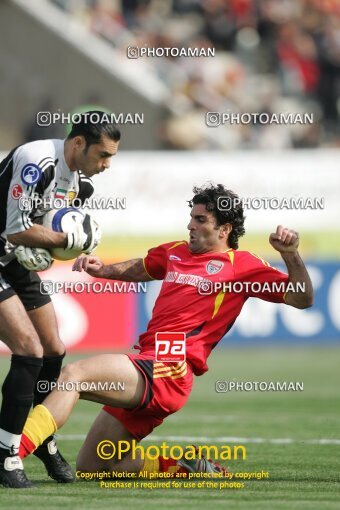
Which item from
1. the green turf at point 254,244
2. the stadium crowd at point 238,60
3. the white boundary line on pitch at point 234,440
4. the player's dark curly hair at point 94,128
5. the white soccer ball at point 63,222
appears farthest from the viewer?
the stadium crowd at point 238,60

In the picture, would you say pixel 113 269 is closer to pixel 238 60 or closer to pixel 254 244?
pixel 254 244

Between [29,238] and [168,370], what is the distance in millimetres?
1191

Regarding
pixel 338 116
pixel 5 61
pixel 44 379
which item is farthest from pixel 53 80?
Result: pixel 44 379

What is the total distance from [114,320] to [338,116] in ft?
22.9

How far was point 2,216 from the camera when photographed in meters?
7.24

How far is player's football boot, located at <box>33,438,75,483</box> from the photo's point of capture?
7375 millimetres

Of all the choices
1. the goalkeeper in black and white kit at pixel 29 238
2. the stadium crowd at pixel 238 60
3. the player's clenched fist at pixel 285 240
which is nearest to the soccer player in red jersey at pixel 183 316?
the player's clenched fist at pixel 285 240

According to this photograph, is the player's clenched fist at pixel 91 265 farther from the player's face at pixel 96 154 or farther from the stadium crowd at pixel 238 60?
the stadium crowd at pixel 238 60

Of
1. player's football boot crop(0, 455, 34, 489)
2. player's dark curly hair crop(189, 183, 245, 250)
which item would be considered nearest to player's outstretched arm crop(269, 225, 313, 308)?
player's dark curly hair crop(189, 183, 245, 250)

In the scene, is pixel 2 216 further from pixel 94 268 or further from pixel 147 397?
pixel 147 397

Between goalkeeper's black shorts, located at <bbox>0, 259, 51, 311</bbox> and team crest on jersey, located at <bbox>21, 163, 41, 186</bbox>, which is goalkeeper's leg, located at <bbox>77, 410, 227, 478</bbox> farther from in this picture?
team crest on jersey, located at <bbox>21, 163, 41, 186</bbox>

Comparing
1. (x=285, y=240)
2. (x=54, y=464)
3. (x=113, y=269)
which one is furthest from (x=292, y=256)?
(x=54, y=464)

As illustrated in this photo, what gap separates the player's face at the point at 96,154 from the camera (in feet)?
23.8

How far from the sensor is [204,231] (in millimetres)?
7500
